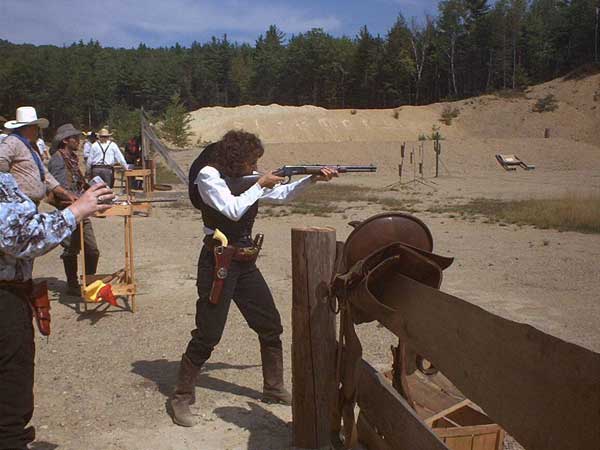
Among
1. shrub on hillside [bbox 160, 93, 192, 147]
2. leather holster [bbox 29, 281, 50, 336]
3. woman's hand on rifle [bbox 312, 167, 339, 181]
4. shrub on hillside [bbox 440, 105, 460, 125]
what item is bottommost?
leather holster [bbox 29, 281, 50, 336]

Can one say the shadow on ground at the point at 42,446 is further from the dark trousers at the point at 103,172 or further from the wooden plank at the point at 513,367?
the dark trousers at the point at 103,172

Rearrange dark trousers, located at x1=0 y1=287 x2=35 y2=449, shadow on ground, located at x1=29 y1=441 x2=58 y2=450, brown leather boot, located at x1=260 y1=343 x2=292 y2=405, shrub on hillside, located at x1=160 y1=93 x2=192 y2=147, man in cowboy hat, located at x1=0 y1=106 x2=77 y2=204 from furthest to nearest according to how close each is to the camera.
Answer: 1. shrub on hillside, located at x1=160 y1=93 x2=192 y2=147
2. man in cowboy hat, located at x1=0 y1=106 x2=77 y2=204
3. brown leather boot, located at x1=260 y1=343 x2=292 y2=405
4. shadow on ground, located at x1=29 y1=441 x2=58 y2=450
5. dark trousers, located at x1=0 y1=287 x2=35 y2=449

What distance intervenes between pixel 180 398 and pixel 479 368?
274cm

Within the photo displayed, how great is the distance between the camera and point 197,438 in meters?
3.94

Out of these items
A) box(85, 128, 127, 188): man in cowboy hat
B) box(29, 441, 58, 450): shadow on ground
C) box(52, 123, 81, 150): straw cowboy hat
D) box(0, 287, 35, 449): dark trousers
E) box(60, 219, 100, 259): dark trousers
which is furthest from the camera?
box(85, 128, 127, 188): man in cowboy hat

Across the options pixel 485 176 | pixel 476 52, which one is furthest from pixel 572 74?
pixel 485 176

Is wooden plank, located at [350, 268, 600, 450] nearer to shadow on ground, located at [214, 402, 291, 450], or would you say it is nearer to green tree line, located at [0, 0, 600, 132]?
shadow on ground, located at [214, 402, 291, 450]

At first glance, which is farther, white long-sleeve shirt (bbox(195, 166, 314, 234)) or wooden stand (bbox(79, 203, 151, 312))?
wooden stand (bbox(79, 203, 151, 312))

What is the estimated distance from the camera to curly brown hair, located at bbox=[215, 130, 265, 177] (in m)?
4.00

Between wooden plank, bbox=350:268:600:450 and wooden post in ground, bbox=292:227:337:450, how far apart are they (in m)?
0.96

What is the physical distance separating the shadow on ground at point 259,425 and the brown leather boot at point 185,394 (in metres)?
0.27

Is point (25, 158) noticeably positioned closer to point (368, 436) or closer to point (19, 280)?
point (19, 280)

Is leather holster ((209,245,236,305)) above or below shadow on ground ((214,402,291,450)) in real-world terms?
above

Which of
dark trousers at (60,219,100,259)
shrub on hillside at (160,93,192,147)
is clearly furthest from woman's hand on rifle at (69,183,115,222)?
shrub on hillside at (160,93,192,147)
